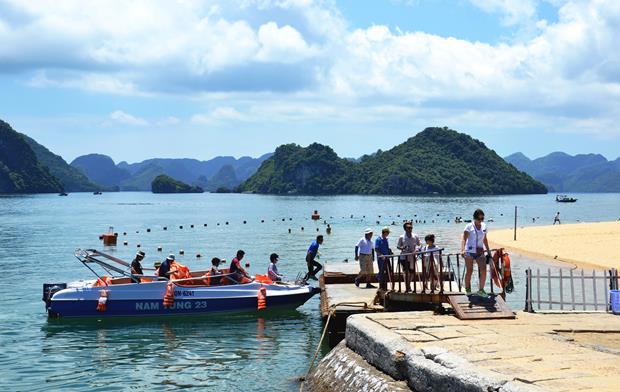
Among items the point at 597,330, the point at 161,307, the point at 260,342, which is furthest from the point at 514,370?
the point at 161,307

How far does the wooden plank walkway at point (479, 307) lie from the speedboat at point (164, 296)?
9592 mm

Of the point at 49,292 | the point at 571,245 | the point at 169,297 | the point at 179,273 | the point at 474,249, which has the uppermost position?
the point at 474,249

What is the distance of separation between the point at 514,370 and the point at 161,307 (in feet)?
50.8

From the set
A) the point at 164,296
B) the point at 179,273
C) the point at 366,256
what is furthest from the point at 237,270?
the point at 366,256

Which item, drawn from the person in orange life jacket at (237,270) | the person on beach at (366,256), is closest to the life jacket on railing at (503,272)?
the person on beach at (366,256)

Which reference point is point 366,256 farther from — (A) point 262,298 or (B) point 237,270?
(B) point 237,270

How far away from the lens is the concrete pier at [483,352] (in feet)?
27.9

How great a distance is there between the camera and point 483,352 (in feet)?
33.3

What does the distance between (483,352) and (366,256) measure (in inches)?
423

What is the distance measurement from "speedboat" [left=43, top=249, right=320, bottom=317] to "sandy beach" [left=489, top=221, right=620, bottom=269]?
792 inches

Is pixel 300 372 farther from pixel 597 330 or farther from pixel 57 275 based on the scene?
pixel 57 275

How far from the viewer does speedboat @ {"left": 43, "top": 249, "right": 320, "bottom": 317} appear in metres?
21.8

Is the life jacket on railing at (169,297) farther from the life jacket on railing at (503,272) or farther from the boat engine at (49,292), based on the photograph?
the life jacket on railing at (503,272)

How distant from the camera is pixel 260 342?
1934 cm
